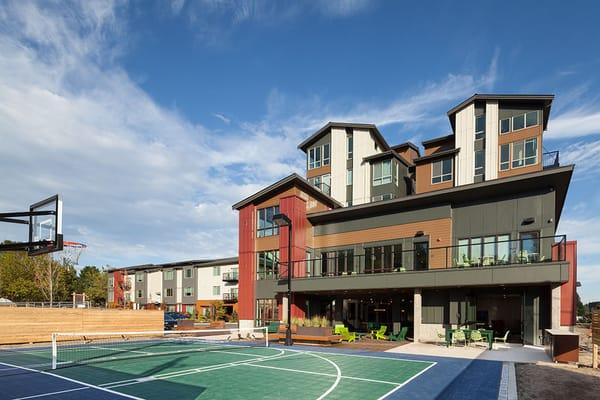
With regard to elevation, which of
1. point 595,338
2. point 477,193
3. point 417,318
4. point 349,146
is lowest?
point 417,318

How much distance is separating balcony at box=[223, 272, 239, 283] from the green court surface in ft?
126

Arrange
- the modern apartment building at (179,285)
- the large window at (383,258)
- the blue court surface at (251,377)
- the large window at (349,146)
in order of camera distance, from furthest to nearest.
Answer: the modern apartment building at (179,285) < the large window at (349,146) < the large window at (383,258) < the blue court surface at (251,377)

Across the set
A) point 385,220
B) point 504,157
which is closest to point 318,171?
point 385,220

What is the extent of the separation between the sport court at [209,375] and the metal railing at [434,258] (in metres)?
9.65

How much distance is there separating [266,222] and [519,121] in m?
22.5

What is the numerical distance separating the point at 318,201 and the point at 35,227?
21.9 meters

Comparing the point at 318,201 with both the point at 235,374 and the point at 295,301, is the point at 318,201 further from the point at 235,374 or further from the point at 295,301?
the point at 235,374

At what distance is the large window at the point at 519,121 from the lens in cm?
3238

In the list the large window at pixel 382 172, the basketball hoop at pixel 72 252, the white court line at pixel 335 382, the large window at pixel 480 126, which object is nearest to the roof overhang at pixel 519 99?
the large window at pixel 480 126

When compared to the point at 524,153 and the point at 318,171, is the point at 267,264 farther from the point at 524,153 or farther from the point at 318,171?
the point at 524,153

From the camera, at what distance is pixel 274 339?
2433cm

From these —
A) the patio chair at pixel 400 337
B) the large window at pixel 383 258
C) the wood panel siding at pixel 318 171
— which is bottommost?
the patio chair at pixel 400 337

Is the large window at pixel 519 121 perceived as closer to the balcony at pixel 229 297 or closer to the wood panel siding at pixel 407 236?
the wood panel siding at pixel 407 236

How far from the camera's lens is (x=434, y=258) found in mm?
25312
